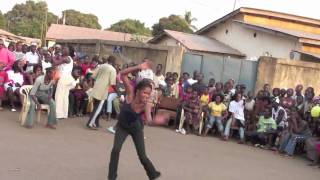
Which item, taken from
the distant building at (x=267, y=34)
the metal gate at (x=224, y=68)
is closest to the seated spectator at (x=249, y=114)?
the metal gate at (x=224, y=68)

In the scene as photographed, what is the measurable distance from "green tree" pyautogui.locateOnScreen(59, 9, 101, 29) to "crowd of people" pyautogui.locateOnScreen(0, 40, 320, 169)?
69.7 metres

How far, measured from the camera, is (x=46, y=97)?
11539mm

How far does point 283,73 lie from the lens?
17.6 m

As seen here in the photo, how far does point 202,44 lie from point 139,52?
11078 millimetres

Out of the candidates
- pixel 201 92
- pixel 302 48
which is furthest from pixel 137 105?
pixel 302 48

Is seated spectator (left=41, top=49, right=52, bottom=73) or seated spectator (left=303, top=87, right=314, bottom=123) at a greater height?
seated spectator (left=41, top=49, right=52, bottom=73)

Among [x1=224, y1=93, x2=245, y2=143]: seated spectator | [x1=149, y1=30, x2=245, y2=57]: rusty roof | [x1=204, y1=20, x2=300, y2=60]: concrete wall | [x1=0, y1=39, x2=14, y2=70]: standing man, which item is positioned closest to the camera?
[x1=224, y1=93, x2=245, y2=143]: seated spectator

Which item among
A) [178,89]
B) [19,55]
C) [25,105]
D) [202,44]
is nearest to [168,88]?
[178,89]

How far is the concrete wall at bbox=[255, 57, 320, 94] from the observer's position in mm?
17406

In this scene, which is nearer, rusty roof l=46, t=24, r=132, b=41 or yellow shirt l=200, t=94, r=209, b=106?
yellow shirt l=200, t=94, r=209, b=106

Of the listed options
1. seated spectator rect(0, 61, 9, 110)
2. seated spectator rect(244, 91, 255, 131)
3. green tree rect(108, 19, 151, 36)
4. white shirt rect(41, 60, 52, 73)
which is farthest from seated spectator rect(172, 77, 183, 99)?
green tree rect(108, 19, 151, 36)

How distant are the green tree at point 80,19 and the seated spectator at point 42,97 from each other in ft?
237

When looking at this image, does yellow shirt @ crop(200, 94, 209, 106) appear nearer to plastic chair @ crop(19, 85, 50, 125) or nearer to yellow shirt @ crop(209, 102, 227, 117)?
yellow shirt @ crop(209, 102, 227, 117)

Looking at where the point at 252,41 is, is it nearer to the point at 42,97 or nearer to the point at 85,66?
the point at 85,66
